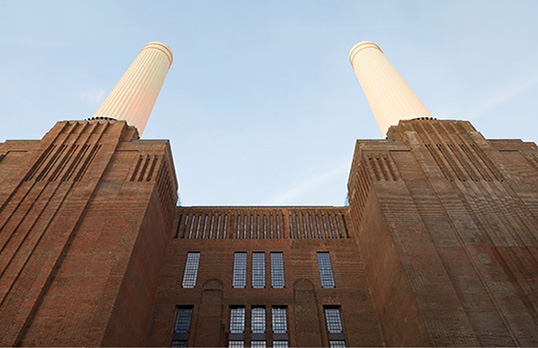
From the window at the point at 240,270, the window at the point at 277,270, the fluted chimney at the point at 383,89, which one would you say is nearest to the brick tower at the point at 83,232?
the window at the point at 240,270

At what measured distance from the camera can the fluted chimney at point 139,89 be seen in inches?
1180

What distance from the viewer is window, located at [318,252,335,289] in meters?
23.3

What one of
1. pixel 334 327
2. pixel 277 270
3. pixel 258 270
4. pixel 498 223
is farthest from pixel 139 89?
pixel 498 223

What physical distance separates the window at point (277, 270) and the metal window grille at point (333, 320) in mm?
3320

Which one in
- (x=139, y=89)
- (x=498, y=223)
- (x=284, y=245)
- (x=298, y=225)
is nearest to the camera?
(x=498, y=223)

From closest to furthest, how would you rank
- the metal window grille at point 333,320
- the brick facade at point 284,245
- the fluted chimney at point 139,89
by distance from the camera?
1. the brick facade at point 284,245
2. the metal window grille at point 333,320
3. the fluted chimney at point 139,89

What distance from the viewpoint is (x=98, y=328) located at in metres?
14.7

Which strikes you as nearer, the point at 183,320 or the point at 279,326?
the point at 279,326

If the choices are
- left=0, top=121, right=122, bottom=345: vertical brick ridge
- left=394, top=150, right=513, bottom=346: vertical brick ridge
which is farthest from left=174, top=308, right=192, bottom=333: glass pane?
left=394, top=150, right=513, bottom=346: vertical brick ridge

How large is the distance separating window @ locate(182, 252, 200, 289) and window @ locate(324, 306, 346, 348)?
8.78 m

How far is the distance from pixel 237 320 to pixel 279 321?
2538 mm

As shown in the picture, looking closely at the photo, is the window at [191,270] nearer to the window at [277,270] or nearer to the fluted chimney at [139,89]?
the window at [277,270]

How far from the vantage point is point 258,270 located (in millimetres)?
24000

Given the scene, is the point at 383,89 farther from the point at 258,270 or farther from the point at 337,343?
the point at 337,343
